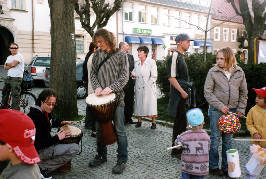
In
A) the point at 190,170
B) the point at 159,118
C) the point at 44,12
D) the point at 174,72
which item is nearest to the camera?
the point at 190,170

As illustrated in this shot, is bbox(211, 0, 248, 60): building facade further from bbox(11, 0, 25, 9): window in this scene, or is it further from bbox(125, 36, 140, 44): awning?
bbox(11, 0, 25, 9): window

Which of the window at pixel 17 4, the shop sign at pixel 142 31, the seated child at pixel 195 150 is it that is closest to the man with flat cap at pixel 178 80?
Answer: the seated child at pixel 195 150

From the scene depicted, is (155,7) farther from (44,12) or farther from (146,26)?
(44,12)

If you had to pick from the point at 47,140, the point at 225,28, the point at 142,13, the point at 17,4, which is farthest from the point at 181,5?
the point at 47,140

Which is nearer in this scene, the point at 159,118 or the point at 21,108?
the point at 159,118

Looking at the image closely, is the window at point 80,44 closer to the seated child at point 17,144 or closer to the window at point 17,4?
the window at point 17,4

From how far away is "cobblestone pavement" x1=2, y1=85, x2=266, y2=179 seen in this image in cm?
425

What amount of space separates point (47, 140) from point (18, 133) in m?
2.01

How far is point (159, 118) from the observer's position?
8.22 m

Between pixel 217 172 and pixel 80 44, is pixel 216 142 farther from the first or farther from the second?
pixel 80 44

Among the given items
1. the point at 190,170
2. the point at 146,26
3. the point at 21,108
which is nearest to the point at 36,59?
the point at 21,108

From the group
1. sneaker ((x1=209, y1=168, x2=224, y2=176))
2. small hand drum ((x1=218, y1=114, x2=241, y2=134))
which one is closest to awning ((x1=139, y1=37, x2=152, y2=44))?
sneaker ((x1=209, y1=168, x2=224, y2=176))

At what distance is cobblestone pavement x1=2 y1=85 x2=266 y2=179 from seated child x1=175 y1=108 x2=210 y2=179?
0.85 meters

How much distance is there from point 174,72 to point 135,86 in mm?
2674
